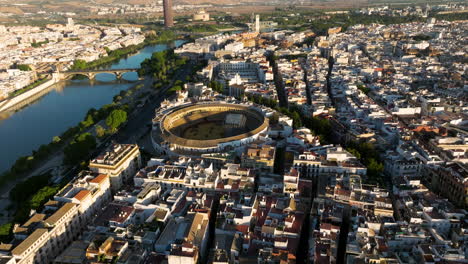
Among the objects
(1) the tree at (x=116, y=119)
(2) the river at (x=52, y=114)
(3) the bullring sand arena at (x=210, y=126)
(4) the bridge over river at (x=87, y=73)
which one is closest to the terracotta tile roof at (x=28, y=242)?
(3) the bullring sand arena at (x=210, y=126)

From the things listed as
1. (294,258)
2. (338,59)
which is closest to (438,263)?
(294,258)

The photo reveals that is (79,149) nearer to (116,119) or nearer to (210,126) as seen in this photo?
(116,119)

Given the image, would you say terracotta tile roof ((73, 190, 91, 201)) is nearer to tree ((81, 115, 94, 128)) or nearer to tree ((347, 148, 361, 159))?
tree ((81, 115, 94, 128))

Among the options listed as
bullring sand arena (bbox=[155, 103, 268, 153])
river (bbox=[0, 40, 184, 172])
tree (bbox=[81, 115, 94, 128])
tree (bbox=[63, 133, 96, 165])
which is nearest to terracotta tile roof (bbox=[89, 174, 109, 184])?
bullring sand arena (bbox=[155, 103, 268, 153])

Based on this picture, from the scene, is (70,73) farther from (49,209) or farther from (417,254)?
(417,254)

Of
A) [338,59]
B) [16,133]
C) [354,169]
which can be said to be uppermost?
[338,59]

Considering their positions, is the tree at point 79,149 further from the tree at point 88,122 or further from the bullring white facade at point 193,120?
the tree at point 88,122
